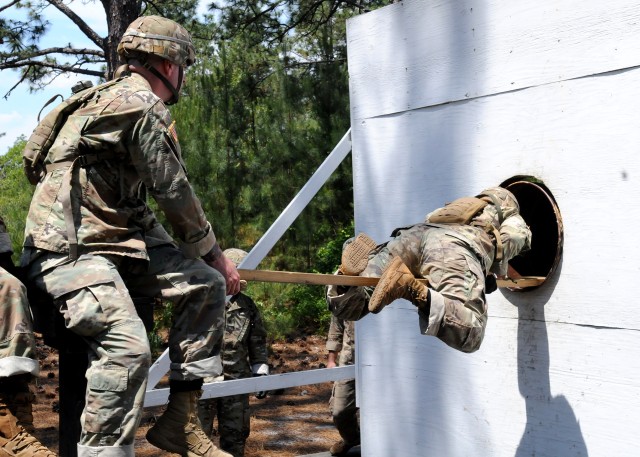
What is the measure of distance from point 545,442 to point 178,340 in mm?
2268

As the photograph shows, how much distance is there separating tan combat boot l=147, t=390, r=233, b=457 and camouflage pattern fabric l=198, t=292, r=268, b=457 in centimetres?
273

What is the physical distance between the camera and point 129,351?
3104mm

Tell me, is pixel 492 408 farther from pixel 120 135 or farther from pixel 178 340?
pixel 120 135

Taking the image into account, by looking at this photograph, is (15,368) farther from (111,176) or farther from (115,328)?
(111,176)

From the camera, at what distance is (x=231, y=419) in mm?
6273

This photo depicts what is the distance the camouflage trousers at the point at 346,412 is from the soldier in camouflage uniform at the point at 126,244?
3646 mm

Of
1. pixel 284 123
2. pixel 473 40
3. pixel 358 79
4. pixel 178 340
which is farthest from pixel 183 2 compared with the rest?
pixel 178 340

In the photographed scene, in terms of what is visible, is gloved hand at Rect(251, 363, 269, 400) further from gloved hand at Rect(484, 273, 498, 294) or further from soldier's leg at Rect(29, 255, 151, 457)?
soldier's leg at Rect(29, 255, 151, 457)

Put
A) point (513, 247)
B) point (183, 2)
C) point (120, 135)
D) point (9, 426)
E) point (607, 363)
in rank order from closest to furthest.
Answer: point (9, 426) → point (120, 135) → point (607, 363) → point (513, 247) → point (183, 2)

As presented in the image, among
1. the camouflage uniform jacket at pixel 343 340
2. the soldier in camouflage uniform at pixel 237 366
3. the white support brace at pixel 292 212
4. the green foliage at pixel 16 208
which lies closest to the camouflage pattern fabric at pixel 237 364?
the soldier in camouflage uniform at pixel 237 366

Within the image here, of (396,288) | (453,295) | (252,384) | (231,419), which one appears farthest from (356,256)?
(231,419)

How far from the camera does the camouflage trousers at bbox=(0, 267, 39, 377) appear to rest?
302 centimetres

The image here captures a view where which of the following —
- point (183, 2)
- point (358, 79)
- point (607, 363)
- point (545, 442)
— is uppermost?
point (183, 2)

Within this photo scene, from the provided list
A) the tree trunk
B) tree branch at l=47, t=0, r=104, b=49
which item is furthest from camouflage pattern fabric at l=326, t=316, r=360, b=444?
tree branch at l=47, t=0, r=104, b=49
